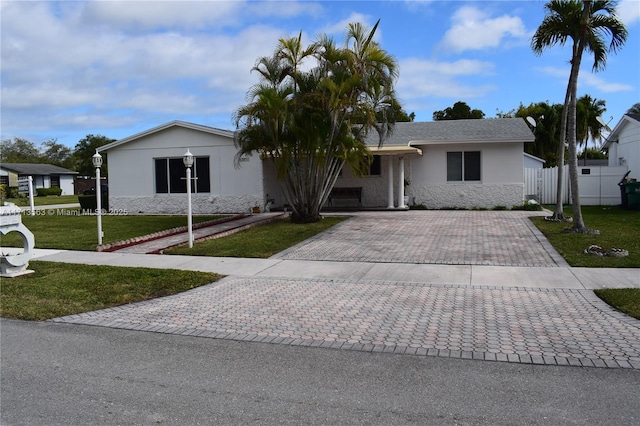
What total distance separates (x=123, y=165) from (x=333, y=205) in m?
9.48

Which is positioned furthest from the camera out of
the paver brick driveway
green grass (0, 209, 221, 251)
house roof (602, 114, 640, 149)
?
house roof (602, 114, 640, 149)

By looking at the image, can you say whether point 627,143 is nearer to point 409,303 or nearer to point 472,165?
point 472,165

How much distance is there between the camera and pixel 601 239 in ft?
39.2

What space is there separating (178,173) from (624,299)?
18.7 m

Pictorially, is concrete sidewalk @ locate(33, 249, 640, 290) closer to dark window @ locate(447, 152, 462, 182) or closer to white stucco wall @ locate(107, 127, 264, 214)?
white stucco wall @ locate(107, 127, 264, 214)

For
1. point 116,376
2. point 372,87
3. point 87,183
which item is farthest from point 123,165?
point 87,183

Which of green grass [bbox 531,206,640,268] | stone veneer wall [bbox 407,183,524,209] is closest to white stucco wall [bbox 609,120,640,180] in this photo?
stone veneer wall [bbox 407,183,524,209]

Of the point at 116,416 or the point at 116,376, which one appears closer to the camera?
the point at 116,416

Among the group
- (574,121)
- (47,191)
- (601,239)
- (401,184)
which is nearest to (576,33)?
(574,121)

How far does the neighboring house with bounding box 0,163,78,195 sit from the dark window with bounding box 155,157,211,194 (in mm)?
36152

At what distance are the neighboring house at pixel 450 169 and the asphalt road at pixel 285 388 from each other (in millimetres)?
16298

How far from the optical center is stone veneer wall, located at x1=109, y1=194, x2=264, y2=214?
21531mm

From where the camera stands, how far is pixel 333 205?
2292 centimetres

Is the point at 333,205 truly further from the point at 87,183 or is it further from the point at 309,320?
the point at 87,183
